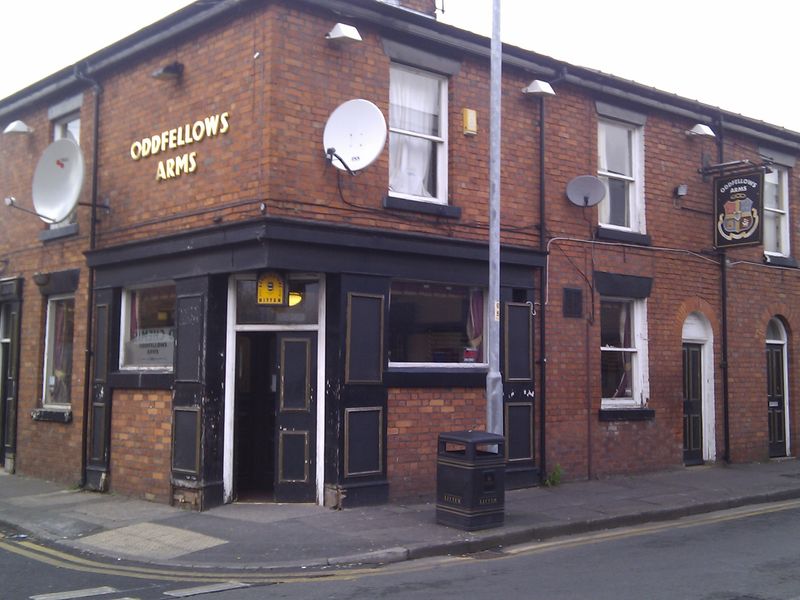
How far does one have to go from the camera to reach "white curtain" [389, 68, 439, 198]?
1212 centimetres

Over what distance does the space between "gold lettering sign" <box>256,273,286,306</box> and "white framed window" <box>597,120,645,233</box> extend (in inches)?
247

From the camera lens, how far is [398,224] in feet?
38.6

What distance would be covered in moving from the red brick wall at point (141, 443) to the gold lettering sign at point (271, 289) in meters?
2.07

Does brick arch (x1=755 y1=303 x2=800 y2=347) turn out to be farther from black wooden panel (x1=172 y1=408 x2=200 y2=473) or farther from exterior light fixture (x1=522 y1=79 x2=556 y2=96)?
black wooden panel (x1=172 y1=408 x2=200 y2=473)

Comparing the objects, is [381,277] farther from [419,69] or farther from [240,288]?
[419,69]

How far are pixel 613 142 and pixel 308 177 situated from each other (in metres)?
6.43

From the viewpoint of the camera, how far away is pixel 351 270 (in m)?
11.2

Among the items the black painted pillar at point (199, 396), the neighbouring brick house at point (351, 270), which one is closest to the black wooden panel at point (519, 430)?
the neighbouring brick house at point (351, 270)

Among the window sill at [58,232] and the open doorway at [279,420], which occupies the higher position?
the window sill at [58,232]

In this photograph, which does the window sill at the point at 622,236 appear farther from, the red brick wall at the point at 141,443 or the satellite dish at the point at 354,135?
the red brick wall at the point at 141,443

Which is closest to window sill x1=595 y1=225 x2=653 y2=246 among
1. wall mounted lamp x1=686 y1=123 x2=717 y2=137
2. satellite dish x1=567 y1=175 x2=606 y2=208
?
satellite dish x1=567 y1=175 x2=606 y2=208

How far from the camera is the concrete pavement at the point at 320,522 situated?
8.80 meters

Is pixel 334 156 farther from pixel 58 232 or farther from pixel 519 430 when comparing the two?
pixel 58 232

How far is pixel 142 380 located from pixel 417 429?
13.2ft
